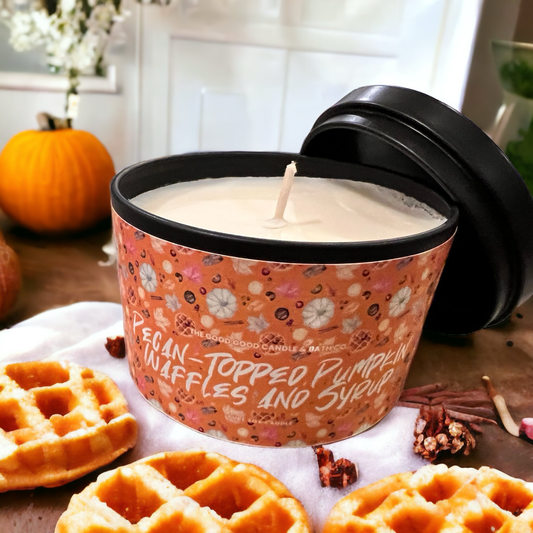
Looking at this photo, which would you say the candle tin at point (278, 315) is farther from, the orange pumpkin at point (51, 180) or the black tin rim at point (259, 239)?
the orange pumpkin at point (51, 180)

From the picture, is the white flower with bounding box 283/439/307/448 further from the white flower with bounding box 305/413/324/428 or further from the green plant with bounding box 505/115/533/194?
the green plant with bounding box 505/115/533/194

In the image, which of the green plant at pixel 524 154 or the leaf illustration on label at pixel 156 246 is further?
the green plant at pixel 524 154

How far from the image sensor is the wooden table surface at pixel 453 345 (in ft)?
1.91

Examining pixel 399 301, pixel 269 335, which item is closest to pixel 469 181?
pixel 399 301

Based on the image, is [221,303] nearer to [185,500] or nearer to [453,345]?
[185,500]

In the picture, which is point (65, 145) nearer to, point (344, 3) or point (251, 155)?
point (251, 155)

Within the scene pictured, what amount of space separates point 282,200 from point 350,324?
0.15m

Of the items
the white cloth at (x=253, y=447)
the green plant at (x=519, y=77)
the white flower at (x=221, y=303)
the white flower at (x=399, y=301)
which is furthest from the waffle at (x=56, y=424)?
the green plant at (x=519, y=77)

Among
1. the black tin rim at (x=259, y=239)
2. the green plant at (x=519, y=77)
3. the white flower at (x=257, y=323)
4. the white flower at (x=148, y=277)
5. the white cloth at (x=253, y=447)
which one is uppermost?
the green plant at (x=519, y=77)

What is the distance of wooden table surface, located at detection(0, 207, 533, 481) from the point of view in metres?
0.58

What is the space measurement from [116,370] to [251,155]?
308 millimetres

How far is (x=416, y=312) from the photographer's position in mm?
529

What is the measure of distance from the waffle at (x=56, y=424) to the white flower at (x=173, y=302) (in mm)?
119

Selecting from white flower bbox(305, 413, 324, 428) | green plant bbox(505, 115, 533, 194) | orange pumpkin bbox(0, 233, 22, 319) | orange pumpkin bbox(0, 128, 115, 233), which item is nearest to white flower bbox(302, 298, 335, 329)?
white flower bbox(305, 413, 324, 428)
